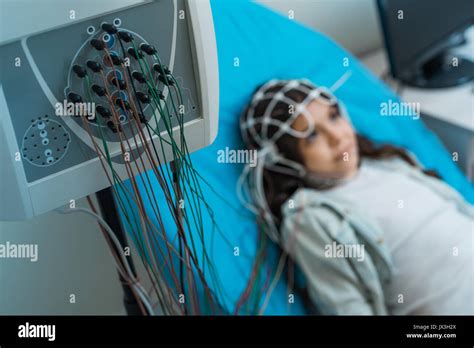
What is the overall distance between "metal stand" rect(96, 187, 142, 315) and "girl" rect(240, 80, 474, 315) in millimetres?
283

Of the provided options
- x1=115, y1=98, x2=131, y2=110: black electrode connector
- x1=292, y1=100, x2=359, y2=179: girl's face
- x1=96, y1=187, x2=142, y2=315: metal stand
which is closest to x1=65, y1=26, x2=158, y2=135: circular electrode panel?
x1=115, y1=98, x2=131, y2=110: black electrode connector

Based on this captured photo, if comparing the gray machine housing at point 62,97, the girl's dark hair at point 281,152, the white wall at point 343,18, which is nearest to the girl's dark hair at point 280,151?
the girl's dark hair at point 281,152

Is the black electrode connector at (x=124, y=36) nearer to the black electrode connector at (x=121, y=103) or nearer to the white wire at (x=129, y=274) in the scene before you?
the black electrode connector at (x=121, y=103)

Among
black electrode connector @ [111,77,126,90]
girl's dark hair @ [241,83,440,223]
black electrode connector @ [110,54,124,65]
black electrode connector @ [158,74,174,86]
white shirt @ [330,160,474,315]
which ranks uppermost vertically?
black electrode connector @ [110,54,124,65]

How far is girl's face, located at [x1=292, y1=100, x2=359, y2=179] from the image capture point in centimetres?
110

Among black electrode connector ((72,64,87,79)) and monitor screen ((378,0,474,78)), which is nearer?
black electrode connector ((72,64,87,79))

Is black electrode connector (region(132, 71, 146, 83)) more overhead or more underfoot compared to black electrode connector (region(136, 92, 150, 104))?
more overhead

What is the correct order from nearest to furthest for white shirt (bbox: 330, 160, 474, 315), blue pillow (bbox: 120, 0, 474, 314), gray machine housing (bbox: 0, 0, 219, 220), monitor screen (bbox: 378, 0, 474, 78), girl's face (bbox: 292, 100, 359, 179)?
gray machine housing (bbox: 0, 0, 219, 220) → blue pillow (bbox: 120, 0, 474, 314) → white shirt (bbox: 330, 160, 474, 315) → girl's face (bbox: 292, 100, 359, 179) → monitor screen (bbox: 378, 0, 474, 78)

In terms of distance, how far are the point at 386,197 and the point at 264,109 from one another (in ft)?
0.95

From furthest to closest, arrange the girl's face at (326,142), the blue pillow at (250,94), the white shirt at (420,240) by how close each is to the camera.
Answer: the girl's face at (326,142)
the white shirt at (420,240)
the blue pillow at (250,94)

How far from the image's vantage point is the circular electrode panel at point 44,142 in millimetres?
611

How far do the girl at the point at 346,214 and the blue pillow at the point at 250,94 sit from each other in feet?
0.16

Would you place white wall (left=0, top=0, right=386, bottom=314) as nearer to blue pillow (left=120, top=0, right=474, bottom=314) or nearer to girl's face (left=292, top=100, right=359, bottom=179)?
blue pillow (left=120, top=0, right=474, bottom=314)
